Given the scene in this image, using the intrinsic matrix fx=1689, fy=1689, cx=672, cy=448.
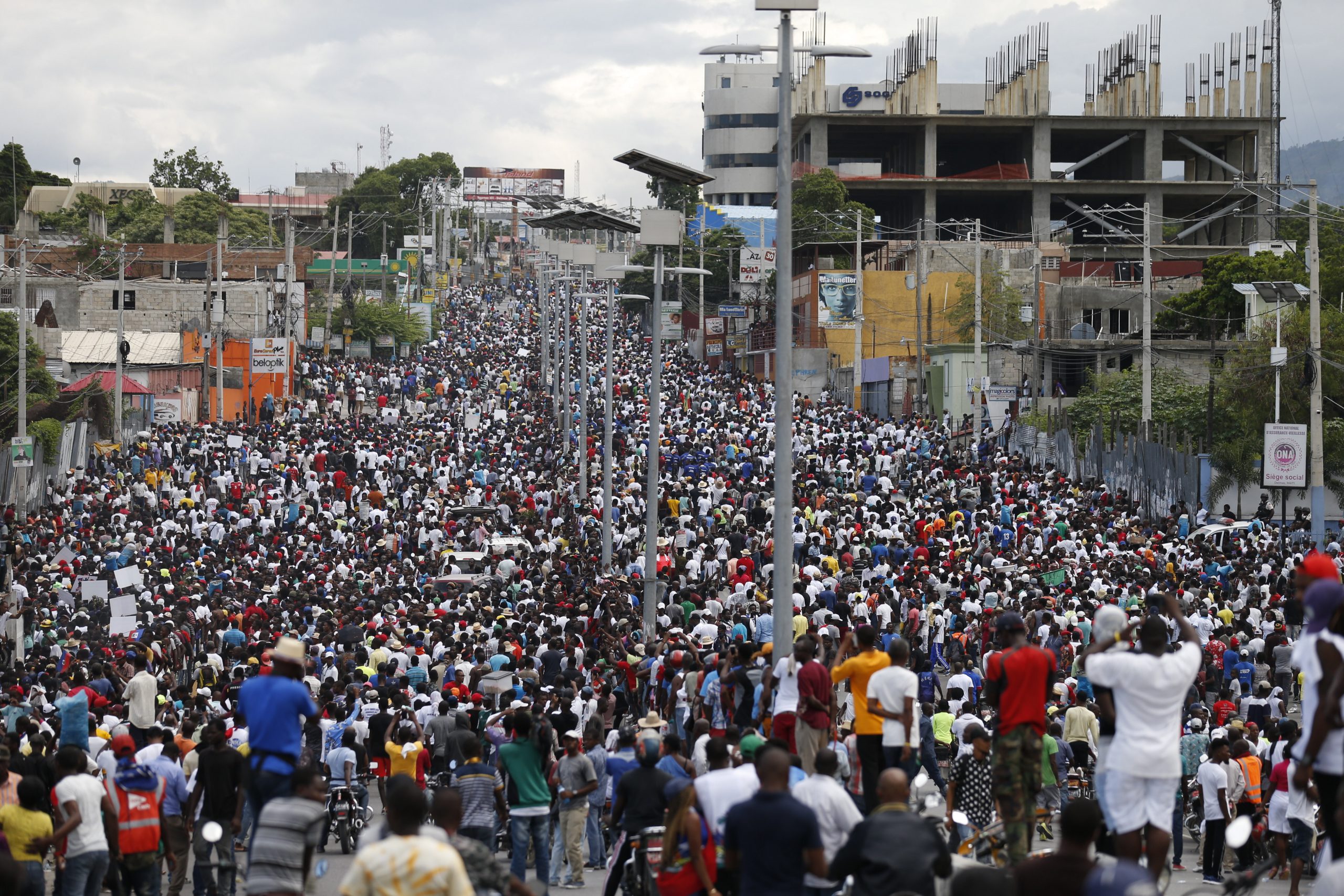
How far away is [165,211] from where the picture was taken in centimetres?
9319

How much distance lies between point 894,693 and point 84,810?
5.12 m

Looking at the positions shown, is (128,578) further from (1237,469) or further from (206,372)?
(206,372)

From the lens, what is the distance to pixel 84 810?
1060 cm

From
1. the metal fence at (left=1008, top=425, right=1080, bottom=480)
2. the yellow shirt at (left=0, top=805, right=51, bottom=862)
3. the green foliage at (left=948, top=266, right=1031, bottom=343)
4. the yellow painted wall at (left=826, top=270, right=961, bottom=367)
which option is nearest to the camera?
the yellow shirt at (left=0, top=805, right=51, bottom=862)

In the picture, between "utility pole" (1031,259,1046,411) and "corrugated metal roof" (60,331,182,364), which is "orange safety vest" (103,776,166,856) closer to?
"utility pole" (1031,259,1046,411)

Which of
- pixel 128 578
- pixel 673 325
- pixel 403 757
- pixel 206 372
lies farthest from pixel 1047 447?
pixel 673 325

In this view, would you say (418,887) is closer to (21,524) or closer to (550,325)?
(21,524)

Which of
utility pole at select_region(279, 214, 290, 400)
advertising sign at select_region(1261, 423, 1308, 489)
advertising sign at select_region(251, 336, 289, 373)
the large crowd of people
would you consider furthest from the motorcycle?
utility pole at select_region(279, 214, 290, 400)

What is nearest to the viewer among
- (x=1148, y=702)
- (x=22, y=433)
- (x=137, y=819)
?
(x=1148, y=702)

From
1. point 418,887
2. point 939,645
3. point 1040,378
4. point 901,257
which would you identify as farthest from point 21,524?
point 901,257

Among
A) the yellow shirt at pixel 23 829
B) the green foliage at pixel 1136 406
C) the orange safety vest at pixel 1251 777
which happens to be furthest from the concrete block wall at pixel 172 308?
the yellow shirt at pixel 23 829

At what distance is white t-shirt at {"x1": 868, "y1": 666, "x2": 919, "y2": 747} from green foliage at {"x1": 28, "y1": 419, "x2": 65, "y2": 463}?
34.0 metres

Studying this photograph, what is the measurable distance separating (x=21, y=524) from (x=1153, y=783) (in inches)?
1110

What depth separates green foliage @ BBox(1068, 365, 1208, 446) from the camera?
41312 millimetres
